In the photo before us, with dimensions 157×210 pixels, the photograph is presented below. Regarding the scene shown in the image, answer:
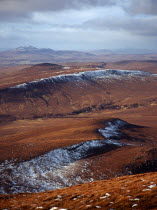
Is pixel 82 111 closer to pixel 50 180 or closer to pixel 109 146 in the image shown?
pixel 109 146

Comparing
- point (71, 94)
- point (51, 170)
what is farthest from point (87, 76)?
point (51, 170)

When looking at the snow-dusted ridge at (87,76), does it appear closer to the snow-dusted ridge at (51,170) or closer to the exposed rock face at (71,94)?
the exposed rock face at (71,94)

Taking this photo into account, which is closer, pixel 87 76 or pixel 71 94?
pixel 71 94

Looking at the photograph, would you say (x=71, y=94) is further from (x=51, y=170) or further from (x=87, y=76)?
(x=51, y=170)

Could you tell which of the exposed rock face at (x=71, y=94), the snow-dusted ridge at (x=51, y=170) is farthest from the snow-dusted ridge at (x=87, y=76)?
the snow-dusted ridge at (x=51, y=170)

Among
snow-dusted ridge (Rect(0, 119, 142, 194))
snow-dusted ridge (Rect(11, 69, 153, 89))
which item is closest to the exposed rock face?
snow-dusted ridge (Rect(11, 69, 153, 89))

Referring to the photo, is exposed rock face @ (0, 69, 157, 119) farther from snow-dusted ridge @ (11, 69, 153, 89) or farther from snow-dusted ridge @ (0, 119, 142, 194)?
snow-dusted ridge @ (0, 119, 142, 194)

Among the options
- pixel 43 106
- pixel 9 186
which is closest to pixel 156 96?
pixel 43 106
